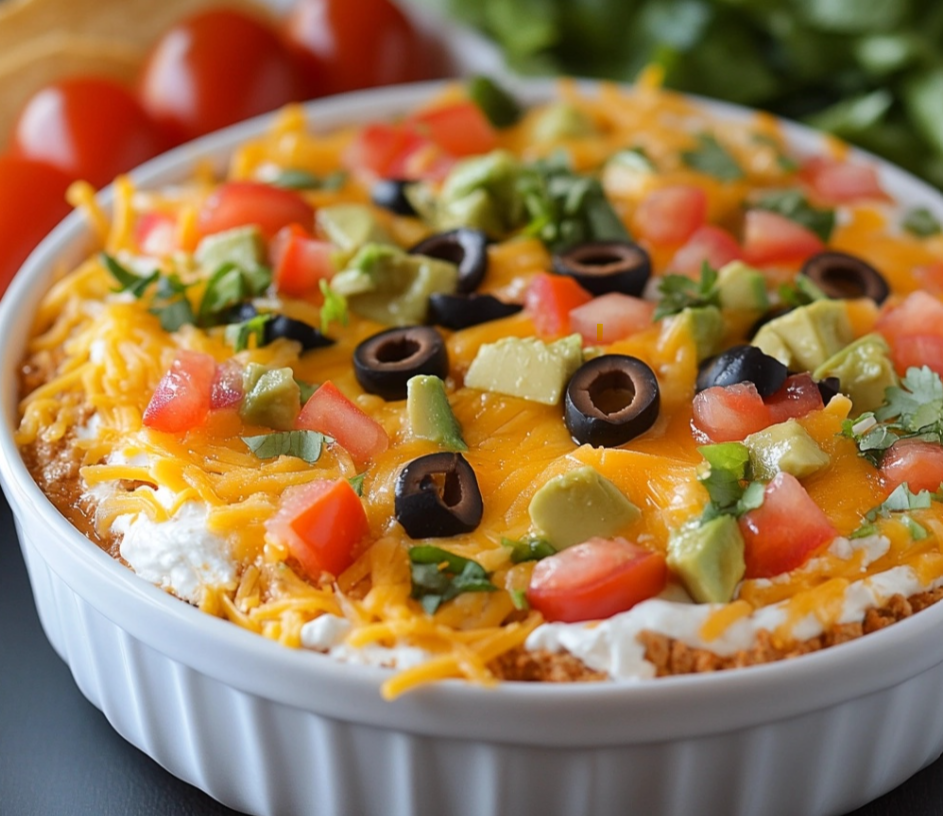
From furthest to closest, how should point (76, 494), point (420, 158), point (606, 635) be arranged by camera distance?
point (420, 158) < point (76, 494) < point (606, 635)

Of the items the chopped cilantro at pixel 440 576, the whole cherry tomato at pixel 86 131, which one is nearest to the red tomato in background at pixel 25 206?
the whole cherry tomato at pixel 86 131

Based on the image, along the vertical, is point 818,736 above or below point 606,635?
below

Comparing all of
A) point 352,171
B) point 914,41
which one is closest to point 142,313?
point 352,171

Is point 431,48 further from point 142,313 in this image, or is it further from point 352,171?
point 142,313

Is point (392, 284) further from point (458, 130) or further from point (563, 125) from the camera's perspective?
point (563, 125)

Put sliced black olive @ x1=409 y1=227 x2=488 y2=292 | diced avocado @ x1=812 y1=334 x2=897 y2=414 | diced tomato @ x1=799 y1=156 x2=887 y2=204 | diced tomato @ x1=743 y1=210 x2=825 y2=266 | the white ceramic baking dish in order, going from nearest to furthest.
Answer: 1. the white ceramic baking dish
2. diced avocado @ x1=812 y1=334 x2=897 y2=414
3. sliced black olive @ x1=409 y1=227 x2=488 y2=292
4. diced tomato @ x1=743 y1=210 x2=825 y2=266
5. diced tomato @ x1=799 y1=156 x2=887 y2=204

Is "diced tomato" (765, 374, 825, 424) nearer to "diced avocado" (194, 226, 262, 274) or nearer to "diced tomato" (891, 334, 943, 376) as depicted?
"diced tomato" (891, 334, 943, 376)

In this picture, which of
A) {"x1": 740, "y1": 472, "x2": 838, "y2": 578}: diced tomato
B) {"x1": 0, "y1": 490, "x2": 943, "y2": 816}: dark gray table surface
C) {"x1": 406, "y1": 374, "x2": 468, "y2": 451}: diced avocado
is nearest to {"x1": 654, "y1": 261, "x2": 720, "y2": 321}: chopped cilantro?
{"x1": 406, "y1": 374, "x2": 468, "y2": 451}: diced avocado

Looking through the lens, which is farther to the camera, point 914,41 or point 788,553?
point 914,41
